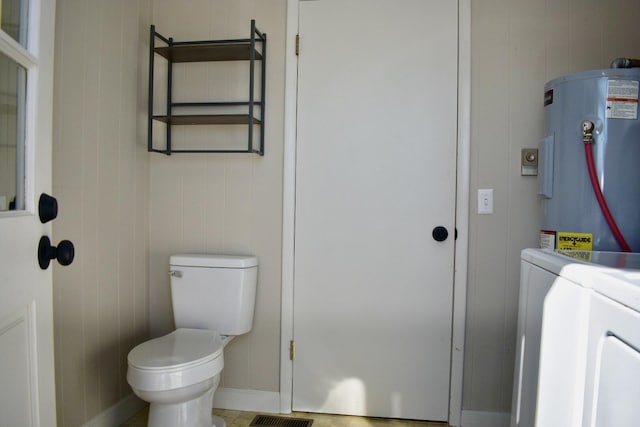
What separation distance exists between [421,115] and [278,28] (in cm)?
87

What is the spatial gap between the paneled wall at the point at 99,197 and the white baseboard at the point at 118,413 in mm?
30

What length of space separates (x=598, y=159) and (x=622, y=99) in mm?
232

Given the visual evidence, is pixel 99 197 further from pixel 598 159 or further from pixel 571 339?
pixel 598 159

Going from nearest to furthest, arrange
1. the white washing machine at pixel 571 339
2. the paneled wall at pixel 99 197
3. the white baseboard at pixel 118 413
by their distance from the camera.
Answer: the white washing machine at pixel 571 339 < the paneled wall at pixel 99 197 < the white baseboard at pixel 118 413

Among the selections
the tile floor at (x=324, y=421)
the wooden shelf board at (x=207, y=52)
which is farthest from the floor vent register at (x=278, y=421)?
the wooden shelf board at (x=207, y=52)

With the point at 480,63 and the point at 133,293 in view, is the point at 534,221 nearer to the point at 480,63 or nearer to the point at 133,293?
the point at 480,63

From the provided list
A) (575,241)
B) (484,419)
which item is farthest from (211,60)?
(484,419)

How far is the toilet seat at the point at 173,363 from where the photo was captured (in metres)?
1.68

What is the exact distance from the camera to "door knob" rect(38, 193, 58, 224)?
966 mm

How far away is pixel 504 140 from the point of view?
7.14ft

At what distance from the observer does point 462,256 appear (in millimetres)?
2197

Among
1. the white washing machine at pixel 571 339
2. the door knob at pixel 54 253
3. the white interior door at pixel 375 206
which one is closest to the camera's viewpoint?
the white washing machine at pixel 571 339

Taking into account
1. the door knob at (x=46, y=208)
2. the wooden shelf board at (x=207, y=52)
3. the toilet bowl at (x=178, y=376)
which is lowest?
the toilet bowl at (x=178, y=376)

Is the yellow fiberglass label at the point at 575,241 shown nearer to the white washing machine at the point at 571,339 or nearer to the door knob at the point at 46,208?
the white washing machine at the point at 571,339
